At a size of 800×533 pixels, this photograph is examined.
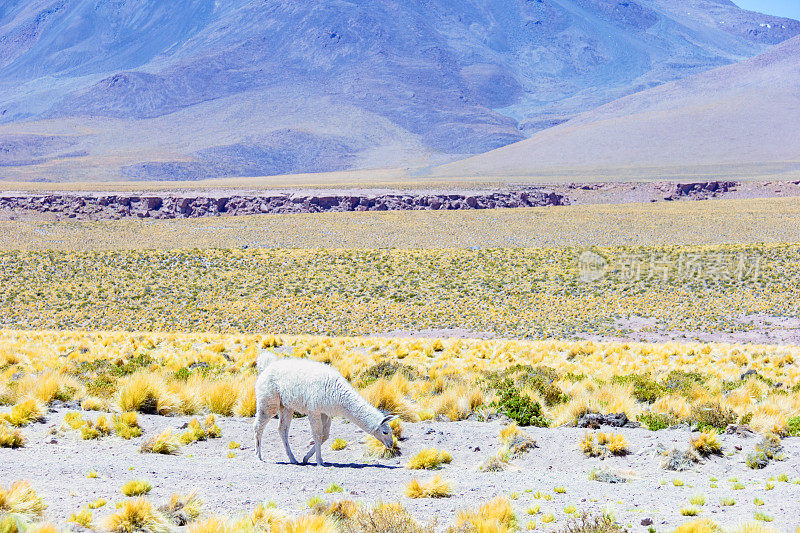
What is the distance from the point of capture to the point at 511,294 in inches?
1203

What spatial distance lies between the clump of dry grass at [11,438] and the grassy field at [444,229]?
3836cm

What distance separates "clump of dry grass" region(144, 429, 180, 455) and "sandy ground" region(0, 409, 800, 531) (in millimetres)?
114

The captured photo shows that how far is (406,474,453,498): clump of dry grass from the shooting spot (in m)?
6.46

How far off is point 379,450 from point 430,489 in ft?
5.56

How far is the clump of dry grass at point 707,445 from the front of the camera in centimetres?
773

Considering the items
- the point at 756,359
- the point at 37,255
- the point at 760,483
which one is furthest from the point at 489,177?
the point at 760,483

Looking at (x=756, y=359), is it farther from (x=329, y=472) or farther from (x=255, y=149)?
(x=255, y=149)

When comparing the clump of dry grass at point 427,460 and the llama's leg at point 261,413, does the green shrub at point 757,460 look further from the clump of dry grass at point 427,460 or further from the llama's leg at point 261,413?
the llama's leg at point 261,413

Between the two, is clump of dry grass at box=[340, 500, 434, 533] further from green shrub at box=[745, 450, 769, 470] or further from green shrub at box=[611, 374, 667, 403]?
green shrub at box=[611, 374, 667, 403]

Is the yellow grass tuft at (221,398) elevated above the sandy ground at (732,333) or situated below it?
above

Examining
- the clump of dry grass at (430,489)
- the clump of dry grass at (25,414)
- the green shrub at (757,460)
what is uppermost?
the clump of dry grass at (25,414)

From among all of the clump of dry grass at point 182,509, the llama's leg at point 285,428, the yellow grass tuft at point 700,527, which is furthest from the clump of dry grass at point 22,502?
the yellow grass tuft at point 700,527

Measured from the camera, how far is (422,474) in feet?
23.6

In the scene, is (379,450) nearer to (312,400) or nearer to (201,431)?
(312,400)
